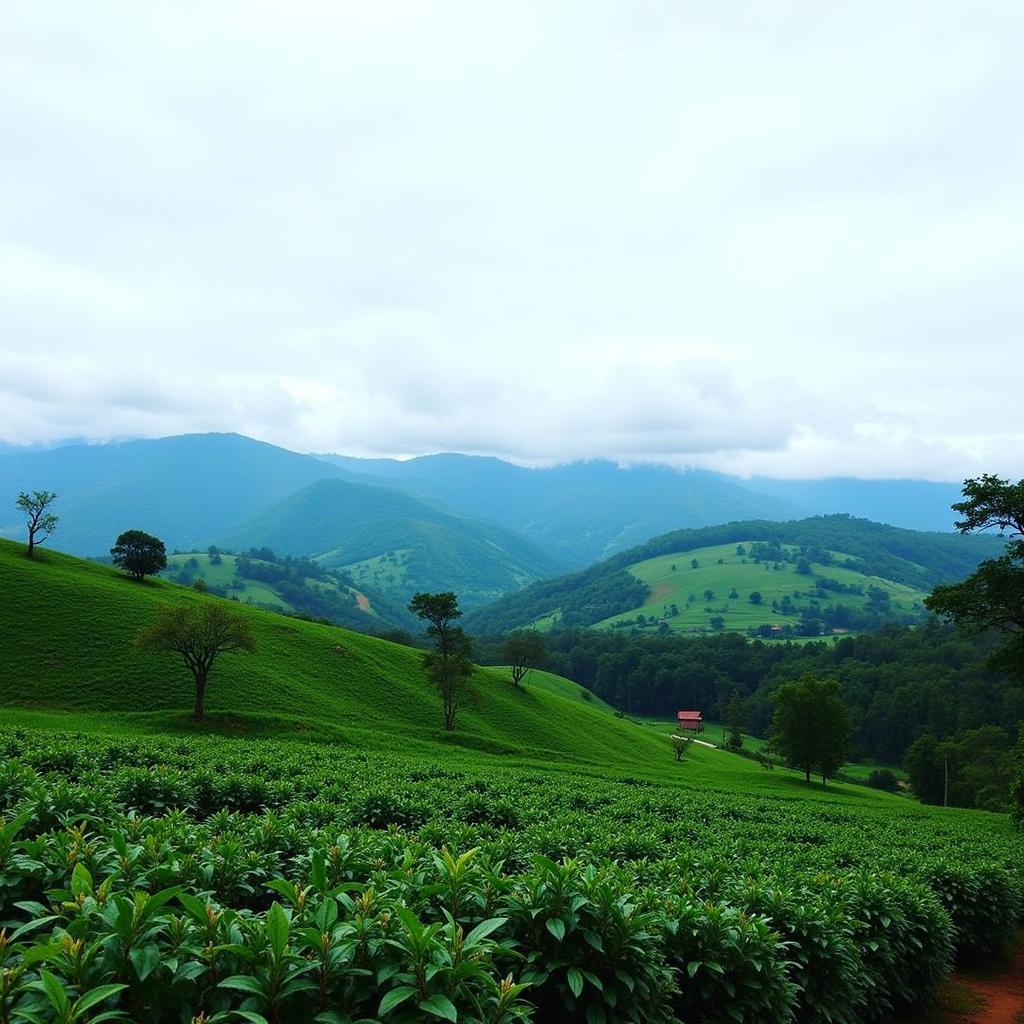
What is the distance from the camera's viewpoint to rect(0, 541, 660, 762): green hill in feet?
148

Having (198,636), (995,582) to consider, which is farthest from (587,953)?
(198,636)

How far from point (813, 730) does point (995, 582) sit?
39291 millimetres

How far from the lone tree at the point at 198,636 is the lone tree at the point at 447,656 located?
16575 millimetres

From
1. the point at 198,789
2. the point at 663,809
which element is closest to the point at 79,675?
the point at 198,789

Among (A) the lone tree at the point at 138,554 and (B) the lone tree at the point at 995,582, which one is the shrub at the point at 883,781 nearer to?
(B) the lone tree at the point at 995,582

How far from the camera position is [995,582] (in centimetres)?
3058

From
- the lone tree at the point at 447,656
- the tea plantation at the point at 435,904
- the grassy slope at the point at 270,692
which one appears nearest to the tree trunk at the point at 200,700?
the grassy slope at the point at 270,692

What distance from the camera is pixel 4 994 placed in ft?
13.5

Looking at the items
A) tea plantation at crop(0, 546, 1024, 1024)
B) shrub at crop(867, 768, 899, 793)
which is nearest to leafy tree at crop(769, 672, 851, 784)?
tea plantation at crop(0, 546, 1024, 1024)

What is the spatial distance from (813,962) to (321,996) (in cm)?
700

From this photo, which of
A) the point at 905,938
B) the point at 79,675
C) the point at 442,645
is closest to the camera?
the point at 905,938

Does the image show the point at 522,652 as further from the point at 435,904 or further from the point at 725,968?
the point at 435,904

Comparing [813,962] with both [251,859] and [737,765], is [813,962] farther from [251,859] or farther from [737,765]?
[737,765]

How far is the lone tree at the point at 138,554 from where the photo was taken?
73375 millimetres
